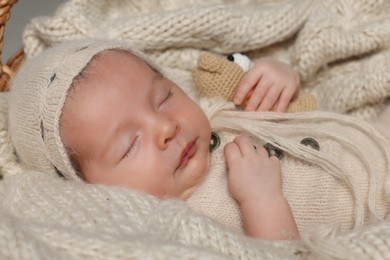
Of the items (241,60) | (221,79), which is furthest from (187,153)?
(241,60)

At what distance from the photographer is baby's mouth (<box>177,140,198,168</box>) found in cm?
95

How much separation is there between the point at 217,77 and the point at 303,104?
189 millimetres

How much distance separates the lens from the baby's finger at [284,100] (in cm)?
114

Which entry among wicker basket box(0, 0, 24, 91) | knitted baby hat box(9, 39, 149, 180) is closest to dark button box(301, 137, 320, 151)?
knitted baby hat box(9, 39, 149, 180)

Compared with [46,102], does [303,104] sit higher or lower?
lower

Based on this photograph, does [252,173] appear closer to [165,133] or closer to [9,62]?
[165,133]

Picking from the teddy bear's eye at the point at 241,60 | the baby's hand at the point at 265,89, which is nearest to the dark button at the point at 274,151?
the baby's hand at the point at 265,89

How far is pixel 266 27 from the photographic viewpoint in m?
1.24

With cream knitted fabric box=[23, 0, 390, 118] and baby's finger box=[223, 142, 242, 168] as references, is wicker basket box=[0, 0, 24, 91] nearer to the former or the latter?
cream knitted fabric box=[23, 0, 390, 118]

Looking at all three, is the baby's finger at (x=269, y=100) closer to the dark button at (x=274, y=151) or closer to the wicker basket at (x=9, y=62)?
the dark button at (x=274, y=151)

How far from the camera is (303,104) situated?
1.14 meters

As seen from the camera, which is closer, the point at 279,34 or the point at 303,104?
the point at 303,104

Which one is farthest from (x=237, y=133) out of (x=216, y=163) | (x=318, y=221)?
(x=318, y=221)

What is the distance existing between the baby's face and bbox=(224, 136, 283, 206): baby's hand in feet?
0.19
